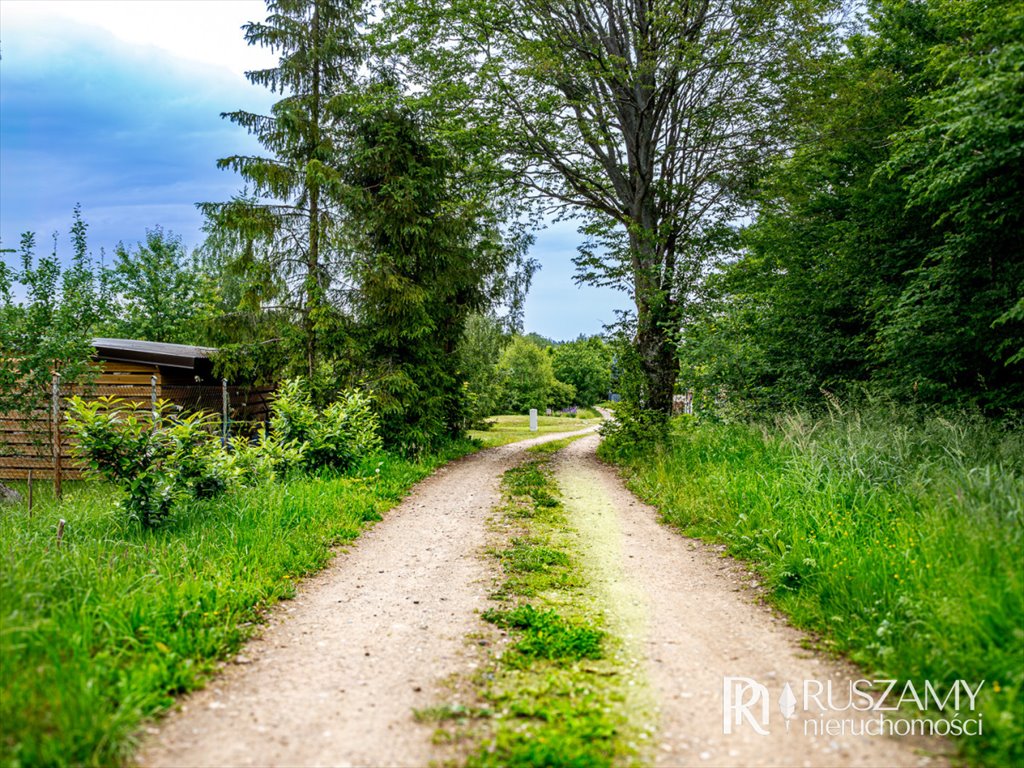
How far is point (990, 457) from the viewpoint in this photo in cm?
580

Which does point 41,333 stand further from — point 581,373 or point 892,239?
point 581,373

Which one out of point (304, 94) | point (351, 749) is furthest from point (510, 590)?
point (304, 94)

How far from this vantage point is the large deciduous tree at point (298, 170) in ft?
39.1

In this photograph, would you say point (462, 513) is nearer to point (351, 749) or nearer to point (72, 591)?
point (72, 591)

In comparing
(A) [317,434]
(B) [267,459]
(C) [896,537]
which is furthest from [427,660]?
(A) [317,434]

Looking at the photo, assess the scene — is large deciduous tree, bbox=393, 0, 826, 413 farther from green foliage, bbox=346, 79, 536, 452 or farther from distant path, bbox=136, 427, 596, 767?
distant path, bbox=136, 427, 596, 767

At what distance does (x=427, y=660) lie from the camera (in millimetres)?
3754

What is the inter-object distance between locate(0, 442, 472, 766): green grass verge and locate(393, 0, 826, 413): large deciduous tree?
A: 9816mm

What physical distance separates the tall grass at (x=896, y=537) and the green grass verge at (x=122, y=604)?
13.7ft

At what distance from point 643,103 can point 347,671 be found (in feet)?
43.0

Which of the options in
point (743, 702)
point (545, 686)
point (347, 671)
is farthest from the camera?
point (347, 671)

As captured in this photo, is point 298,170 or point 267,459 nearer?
point 267,459

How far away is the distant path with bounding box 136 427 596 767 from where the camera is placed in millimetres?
2805

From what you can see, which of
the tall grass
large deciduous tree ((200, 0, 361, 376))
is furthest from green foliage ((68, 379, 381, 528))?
the tall grass
